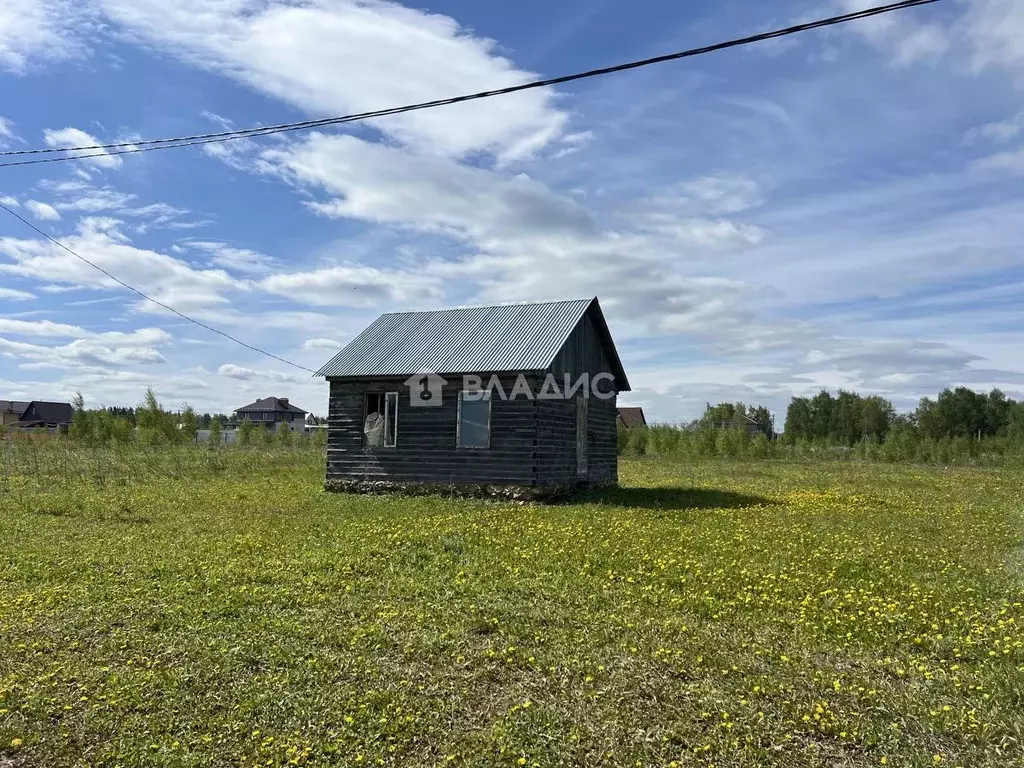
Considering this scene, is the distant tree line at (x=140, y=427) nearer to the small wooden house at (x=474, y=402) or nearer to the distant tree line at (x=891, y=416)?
the small wooden house at (x=474, y=402)

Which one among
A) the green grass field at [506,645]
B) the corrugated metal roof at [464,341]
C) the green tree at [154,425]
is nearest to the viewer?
the green grass field at [506,645]

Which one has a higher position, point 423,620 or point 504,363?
point 504,363

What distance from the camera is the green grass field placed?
520 cm

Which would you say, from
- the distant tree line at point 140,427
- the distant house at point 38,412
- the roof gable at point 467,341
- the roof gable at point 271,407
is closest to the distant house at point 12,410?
the distant house at point 38,412

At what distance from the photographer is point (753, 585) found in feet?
32.3

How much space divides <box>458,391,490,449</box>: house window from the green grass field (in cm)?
607

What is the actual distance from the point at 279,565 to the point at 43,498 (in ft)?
38.1

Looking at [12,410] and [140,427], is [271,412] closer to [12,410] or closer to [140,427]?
[12,410]

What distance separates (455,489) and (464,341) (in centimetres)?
453

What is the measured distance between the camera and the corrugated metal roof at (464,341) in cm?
2061

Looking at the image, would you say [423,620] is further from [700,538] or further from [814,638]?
[700,538]

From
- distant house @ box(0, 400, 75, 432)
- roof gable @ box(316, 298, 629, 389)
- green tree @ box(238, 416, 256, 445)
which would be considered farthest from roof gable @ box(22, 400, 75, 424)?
roof gable @ box(316, 298, 629, 389)

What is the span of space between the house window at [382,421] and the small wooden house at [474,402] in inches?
1.3

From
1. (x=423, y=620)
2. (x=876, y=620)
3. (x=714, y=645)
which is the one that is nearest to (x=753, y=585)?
(x=876, y=620)
